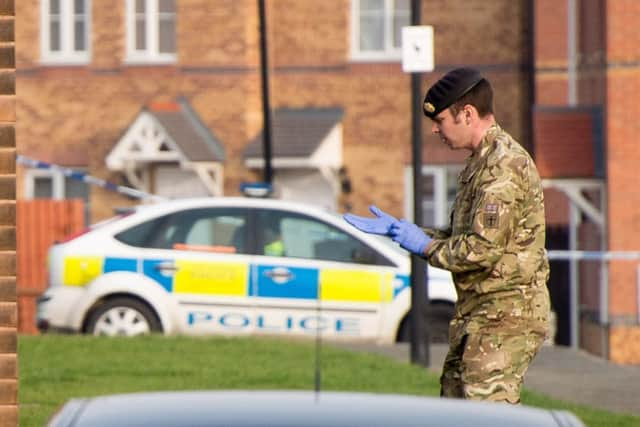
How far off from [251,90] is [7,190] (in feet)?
70.4

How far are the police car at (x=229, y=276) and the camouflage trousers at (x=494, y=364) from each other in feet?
33.9

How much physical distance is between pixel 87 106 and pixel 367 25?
431cm

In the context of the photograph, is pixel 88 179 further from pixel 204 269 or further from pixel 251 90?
pixel 204 269

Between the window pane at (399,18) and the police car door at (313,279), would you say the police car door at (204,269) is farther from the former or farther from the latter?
the window pane at (399,18)

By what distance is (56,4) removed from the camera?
2889 cm

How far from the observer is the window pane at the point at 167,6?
2853 centimetres

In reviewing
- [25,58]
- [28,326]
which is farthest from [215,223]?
[25,58]

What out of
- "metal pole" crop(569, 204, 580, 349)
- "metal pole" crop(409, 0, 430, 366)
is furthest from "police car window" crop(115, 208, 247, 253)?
"metal pole" crop(569, 204, 580, 349)

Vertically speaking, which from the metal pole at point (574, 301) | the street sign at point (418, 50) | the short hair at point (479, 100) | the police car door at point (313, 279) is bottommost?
the metal pole at point (574, 301)

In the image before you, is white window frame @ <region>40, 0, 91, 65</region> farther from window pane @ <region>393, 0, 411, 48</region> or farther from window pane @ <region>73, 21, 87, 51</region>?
window pane @ <region>393, 0, 411, 48</region>

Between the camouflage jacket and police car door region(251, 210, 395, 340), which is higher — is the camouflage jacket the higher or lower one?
the higher one

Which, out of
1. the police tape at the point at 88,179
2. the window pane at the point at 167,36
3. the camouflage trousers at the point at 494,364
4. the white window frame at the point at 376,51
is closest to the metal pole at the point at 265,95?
the police tape at the point at 88,179

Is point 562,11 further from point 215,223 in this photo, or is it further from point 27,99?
point 215,223

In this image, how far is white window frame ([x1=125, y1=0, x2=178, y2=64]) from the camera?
93.5 ft
